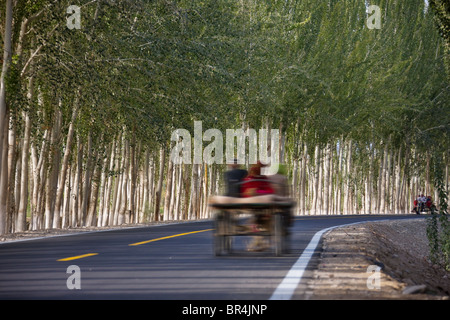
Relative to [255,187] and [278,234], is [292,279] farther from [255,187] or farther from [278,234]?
[255,187]

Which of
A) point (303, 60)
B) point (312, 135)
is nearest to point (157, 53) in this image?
point (303, 60)

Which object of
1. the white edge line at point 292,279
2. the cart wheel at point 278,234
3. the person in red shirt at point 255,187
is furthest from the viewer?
the person in red shirt at point 255,187

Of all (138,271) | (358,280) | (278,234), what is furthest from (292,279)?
(278,234)

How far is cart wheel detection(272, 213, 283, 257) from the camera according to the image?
13148mm

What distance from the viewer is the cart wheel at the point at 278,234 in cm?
1315

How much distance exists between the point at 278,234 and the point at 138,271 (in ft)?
10.9

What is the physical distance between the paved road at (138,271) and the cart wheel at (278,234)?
25cm

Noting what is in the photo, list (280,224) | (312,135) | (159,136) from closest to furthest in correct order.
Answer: (280,224)
(159,136)
(312,135)

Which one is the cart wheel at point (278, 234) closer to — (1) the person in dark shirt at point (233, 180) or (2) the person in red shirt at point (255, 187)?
(2) the person in red shirt at point (255, 187)

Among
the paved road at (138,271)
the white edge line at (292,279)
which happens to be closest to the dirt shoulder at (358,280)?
the white edge line at (292,279)

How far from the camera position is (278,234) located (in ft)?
43.2
